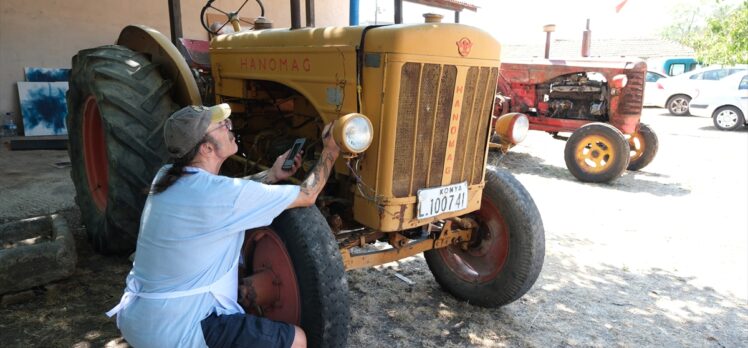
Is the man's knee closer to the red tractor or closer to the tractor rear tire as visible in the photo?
the tractor rear tire

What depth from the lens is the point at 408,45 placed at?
2.21 m

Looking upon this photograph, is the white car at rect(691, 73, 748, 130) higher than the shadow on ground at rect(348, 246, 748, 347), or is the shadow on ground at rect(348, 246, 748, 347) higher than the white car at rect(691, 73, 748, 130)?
the white car at rect(691, 73, 748, 130)

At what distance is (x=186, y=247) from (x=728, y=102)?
15076 mm

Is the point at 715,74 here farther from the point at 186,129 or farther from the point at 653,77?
the point at 186,129

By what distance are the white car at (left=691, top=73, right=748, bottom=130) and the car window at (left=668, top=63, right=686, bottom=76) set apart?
364 inches

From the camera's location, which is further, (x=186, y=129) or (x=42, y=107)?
(x=42, y=107)

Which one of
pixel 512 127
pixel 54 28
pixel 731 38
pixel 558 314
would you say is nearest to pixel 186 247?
pixel 512 127

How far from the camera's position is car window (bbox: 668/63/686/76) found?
21.7 m

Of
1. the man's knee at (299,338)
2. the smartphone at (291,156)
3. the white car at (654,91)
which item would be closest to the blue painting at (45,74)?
the smartphone at (291,156)

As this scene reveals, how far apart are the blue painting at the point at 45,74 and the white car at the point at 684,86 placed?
52.6ft

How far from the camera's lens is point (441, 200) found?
8.36 ft

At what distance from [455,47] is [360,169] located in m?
0.72

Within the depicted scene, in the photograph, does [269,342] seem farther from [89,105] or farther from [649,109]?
[649,109]

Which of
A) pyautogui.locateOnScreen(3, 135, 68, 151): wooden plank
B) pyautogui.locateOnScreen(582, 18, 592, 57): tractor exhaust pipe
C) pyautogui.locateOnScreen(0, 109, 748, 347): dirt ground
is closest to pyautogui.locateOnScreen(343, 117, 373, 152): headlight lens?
pyautogui.locateOnScreen(0, 109, 748, 347): dirt ground
